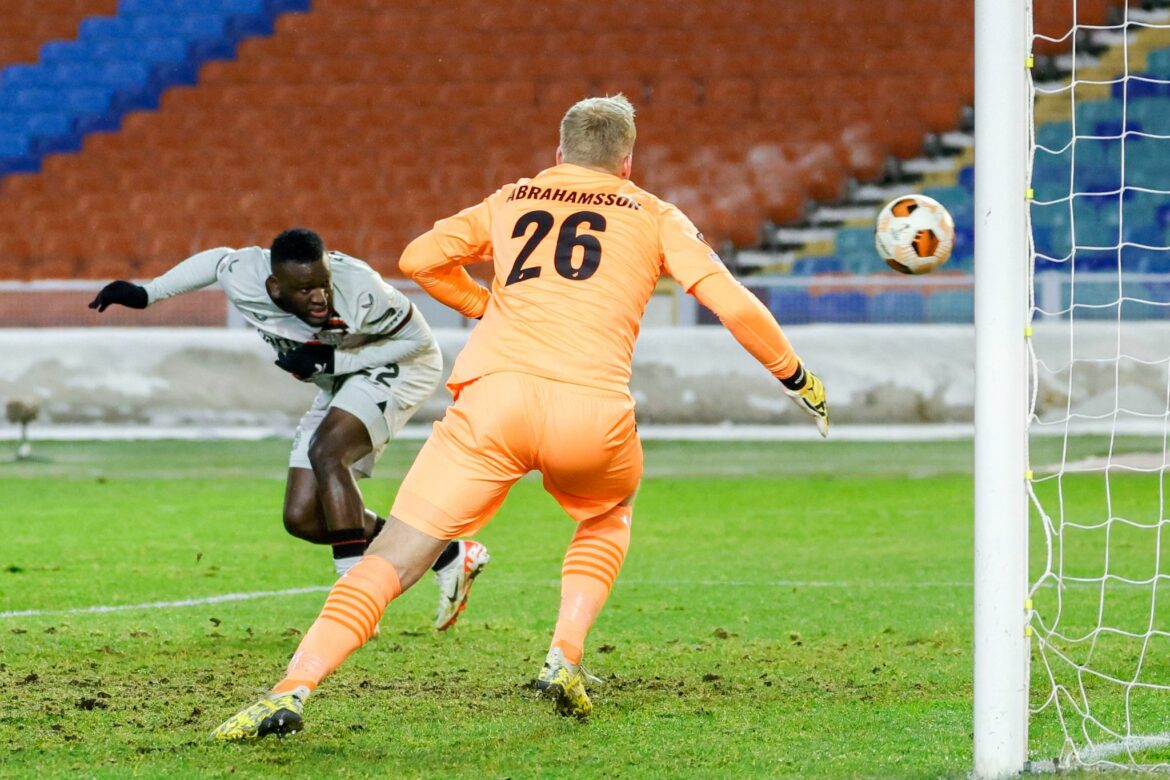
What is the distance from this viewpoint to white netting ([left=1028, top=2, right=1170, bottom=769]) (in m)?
4.73

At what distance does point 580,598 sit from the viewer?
16.2 feet

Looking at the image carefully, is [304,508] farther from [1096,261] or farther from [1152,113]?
[1152,113]

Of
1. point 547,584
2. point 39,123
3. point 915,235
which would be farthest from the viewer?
point 39,123

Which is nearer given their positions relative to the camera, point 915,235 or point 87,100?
point 915,235

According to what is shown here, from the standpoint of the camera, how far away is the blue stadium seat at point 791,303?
45.6 ft

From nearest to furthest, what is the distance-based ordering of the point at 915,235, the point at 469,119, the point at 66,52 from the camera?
the point at 915,235
the point at 469,119
the point at 66,52

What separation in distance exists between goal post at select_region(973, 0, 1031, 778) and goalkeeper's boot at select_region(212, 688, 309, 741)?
1759 millimetres

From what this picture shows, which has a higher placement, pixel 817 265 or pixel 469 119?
pixel 469 119

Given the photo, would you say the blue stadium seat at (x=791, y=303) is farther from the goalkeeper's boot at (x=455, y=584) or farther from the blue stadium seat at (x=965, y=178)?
the goalkeeper's boot at (x=455, y=584)

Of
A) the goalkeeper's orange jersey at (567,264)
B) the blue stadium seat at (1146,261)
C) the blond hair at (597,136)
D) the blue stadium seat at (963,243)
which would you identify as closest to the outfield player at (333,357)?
the goalkeeper's orange jersey at (567,264)

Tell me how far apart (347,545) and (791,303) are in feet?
27.5

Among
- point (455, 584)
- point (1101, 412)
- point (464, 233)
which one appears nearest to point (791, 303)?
point (1101, 412)

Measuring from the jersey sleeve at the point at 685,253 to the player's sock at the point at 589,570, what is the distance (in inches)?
35.5

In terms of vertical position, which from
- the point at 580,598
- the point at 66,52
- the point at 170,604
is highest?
the point at 66,52
